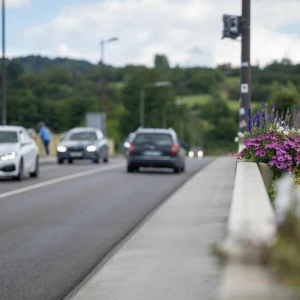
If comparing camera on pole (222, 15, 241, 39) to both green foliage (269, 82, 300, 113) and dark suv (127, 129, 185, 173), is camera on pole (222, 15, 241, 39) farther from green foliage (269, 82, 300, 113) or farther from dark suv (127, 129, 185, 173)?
green foliage (269, 82, 300, 113)

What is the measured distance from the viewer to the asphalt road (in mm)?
9508

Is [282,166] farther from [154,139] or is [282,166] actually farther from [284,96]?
[284,96]

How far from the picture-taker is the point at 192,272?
939 cm

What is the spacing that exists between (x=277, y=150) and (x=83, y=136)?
109 feet

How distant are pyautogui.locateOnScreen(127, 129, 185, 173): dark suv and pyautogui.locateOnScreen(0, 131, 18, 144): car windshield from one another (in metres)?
6.13

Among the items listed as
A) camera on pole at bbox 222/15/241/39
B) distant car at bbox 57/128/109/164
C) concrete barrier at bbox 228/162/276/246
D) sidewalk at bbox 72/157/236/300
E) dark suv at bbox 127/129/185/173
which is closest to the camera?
concrete barrier at bbox 228/162/276/246

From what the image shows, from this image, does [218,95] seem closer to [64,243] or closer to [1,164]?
[1,164]

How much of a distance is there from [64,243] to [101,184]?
1321 cm

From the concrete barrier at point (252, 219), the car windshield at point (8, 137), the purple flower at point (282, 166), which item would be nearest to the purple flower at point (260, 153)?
the purple flower at point (282, 166)

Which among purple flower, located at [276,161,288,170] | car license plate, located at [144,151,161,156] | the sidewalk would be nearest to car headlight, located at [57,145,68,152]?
car license plate, located at [144,151,161,156]

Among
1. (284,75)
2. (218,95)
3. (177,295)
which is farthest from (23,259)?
(218,95)

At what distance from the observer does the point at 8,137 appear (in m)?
27.4

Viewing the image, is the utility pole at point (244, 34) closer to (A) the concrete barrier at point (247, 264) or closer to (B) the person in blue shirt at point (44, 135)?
(A) the concrete barrier at point (247, 264)

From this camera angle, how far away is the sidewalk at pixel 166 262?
325 inches
